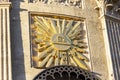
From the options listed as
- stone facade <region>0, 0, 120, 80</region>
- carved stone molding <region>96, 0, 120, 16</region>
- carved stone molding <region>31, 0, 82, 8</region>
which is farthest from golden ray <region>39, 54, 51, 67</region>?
carved stone molding <region>96, 0, 120, 16</region>

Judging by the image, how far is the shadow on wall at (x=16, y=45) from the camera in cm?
1044

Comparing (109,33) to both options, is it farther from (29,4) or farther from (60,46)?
(29,4)

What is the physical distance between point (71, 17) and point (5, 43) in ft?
7.23

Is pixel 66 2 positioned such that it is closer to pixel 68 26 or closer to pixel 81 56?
pixel 68 26

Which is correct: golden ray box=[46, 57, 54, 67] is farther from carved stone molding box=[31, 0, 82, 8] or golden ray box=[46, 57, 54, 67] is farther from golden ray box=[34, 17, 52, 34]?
carved stone molding box=[31, 0, 82, 8]

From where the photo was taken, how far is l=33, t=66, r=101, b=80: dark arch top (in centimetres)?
1063

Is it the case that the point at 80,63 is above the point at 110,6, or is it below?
below

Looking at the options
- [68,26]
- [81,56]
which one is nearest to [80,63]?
[81,56]

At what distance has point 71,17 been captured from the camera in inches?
464

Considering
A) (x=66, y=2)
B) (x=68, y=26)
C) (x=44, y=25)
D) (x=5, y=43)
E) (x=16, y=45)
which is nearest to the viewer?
(x=5, y=43)

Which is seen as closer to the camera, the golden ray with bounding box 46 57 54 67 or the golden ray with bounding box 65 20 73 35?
the golden ray with bounding box 46 57 54 67

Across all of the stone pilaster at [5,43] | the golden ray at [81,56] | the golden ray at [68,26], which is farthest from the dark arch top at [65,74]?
the golden ray at [68,26]

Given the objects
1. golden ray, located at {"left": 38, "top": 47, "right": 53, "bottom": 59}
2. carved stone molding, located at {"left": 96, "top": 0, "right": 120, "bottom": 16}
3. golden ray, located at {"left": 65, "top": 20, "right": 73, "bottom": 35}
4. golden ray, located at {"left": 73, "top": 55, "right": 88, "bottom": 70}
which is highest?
carved stone molding, located at {"left": 96, "top": 0, "right": 120, "bottom": 16}

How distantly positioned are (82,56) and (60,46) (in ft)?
2.14
